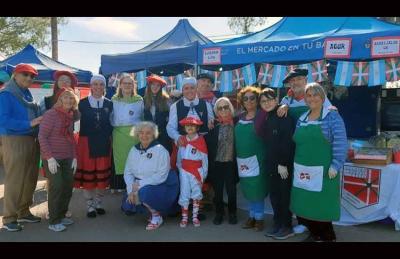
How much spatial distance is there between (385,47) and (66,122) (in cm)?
438

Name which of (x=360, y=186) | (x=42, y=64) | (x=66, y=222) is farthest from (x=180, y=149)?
(x=42, y=64)

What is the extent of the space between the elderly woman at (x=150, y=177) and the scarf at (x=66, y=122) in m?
0.71

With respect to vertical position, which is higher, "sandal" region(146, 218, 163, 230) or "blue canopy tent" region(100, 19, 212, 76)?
"blue canopy tent" region(100, 19, 212, 76)

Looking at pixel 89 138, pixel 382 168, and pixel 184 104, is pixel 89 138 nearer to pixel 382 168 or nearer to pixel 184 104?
pixel 184 104

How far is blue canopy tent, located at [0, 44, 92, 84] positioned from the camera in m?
9.87

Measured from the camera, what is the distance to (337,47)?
580 cm

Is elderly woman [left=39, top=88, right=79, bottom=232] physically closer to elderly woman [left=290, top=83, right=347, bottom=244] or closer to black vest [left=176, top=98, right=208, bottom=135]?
black vest [left=176, top=98, right=208, bottom=135]

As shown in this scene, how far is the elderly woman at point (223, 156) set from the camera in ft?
14.4

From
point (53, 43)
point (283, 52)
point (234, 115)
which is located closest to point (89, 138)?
point (234, 115)

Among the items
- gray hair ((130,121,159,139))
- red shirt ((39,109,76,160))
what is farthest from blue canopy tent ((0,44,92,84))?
gray hair ((130,121,159,139))

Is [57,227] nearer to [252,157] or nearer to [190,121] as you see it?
[190,121]

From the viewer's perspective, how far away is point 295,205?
390 cm

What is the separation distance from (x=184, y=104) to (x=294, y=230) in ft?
6.27

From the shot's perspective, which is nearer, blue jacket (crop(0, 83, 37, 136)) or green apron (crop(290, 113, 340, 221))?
green apron (crop(290, 113, 340, 221))
